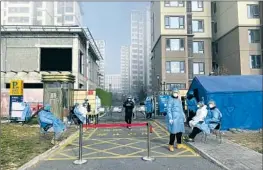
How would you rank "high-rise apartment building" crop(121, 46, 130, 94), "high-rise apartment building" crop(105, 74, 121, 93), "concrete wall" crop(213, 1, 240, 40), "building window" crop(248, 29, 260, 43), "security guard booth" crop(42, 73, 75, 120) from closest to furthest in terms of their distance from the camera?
"security guard booth" crop(42, 73, 75, 120) < "building window" crop(248, 29, 260, 43) < "concrete wall" crop(213, 1, 240, 40) < "high-rise apartment building" crop(121, 46, 130, 94) < "high-rise apartment building" crop(105, 74, 121, 93)

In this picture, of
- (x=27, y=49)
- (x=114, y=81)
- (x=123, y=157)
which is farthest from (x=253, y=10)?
(x=114, y=81)

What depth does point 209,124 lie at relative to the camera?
10.8 meters

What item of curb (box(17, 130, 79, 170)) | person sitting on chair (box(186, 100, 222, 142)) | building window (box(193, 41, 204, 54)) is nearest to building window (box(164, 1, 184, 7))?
building window (box(193, 41, 204, 54))

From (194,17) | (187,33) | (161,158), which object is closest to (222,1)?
(194,17)

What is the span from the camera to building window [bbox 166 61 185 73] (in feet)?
138

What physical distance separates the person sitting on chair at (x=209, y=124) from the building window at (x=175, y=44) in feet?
104

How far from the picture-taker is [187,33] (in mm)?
42656

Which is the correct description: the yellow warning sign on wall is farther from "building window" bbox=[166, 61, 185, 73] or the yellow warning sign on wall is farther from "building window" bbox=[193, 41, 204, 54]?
"building window" bbox=[193, 41, 204, 54]

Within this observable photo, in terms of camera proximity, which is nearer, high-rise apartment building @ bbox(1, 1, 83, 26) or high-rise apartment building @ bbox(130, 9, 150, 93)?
high-rise apartment building @ bbox(1, 1, 83, 26)

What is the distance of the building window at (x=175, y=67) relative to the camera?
42.1 meters

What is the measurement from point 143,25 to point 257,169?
134362 millimetres

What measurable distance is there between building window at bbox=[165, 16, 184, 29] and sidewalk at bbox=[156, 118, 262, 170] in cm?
3370

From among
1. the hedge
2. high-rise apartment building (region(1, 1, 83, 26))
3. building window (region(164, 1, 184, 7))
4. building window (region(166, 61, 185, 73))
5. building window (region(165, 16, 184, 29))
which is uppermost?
high-rise apartment building (region(1, 1, 83, 26))

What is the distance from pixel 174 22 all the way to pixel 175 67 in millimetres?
6517
